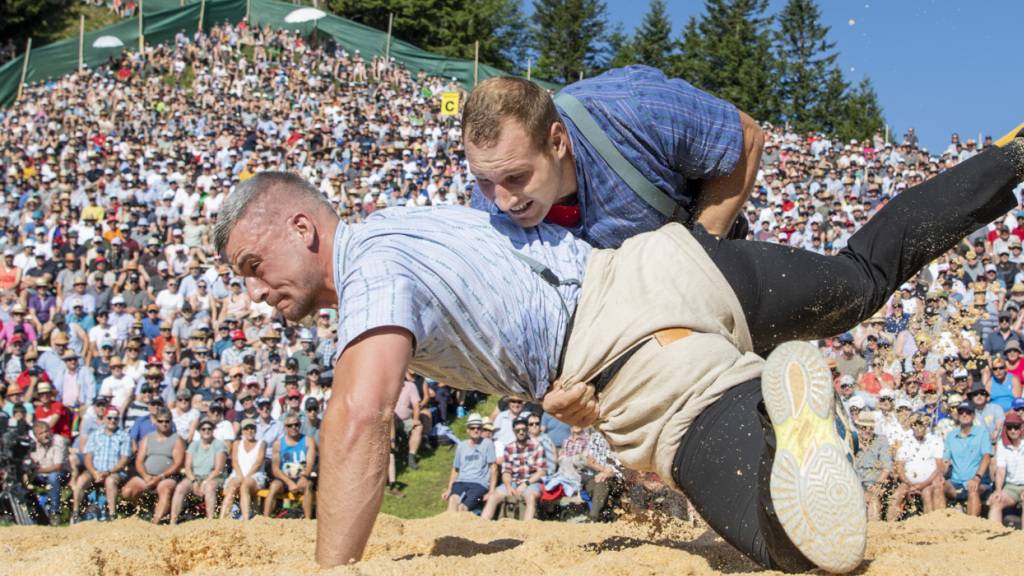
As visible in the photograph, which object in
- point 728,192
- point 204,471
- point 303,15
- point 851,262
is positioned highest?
point 303,15

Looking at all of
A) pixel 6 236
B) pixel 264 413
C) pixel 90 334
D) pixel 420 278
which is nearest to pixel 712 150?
pixel 420 278

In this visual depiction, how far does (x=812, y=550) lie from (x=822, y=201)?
1348 cm

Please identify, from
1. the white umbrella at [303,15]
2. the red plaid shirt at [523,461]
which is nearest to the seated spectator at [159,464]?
the red plaid shirt at [523,461]

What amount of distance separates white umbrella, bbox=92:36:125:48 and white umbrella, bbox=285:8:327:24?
207 inches

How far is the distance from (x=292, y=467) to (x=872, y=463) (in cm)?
488

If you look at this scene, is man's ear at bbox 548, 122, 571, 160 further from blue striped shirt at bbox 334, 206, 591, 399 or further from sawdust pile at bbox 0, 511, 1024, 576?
sawdust pile at bbox 0, 511, 1024, 576

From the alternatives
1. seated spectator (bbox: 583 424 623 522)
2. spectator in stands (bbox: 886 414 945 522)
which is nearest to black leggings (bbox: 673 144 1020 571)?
seated spectator (bbox: 583 424 623 522)

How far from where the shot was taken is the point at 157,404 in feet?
30.8

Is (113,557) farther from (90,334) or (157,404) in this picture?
(90,334)

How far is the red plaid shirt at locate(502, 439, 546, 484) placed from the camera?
8789 millimetres

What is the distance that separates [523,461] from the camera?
8.82m

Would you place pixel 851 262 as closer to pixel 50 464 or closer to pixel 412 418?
pixel 412 418

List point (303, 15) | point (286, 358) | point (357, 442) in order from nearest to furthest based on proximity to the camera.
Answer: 1. point (357, 442)
2. point (286, 358)
3. point (303, 15)

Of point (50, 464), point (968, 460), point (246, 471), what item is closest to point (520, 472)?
point (246, 471)
